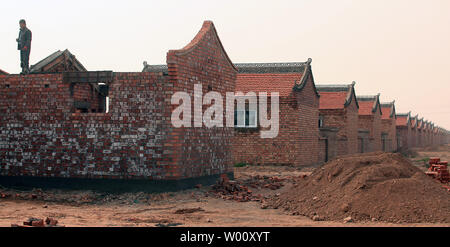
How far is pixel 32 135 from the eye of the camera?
14273 millimetres

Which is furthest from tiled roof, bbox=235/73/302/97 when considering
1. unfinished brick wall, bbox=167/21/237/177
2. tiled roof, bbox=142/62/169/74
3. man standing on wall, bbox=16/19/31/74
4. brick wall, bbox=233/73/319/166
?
man standing on wall, bbox=16/19/31/74

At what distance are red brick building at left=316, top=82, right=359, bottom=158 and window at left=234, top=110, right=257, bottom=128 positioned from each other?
700cm

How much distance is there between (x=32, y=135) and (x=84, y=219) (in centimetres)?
514

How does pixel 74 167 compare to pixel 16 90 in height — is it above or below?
below

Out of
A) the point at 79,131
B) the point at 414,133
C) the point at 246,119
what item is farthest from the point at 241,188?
the point at 414,133

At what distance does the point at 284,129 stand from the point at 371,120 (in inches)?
730

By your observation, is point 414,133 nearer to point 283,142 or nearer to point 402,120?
point 402,120

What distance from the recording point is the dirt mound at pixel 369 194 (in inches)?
392

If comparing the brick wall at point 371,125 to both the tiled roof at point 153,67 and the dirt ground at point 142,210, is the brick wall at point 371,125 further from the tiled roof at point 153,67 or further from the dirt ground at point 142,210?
the dirt ground at point 142,210

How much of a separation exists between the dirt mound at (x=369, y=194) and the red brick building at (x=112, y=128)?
2.79 m

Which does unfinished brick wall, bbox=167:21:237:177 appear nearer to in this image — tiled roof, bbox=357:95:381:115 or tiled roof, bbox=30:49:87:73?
tiled roof, bbox=30:49:87:73
